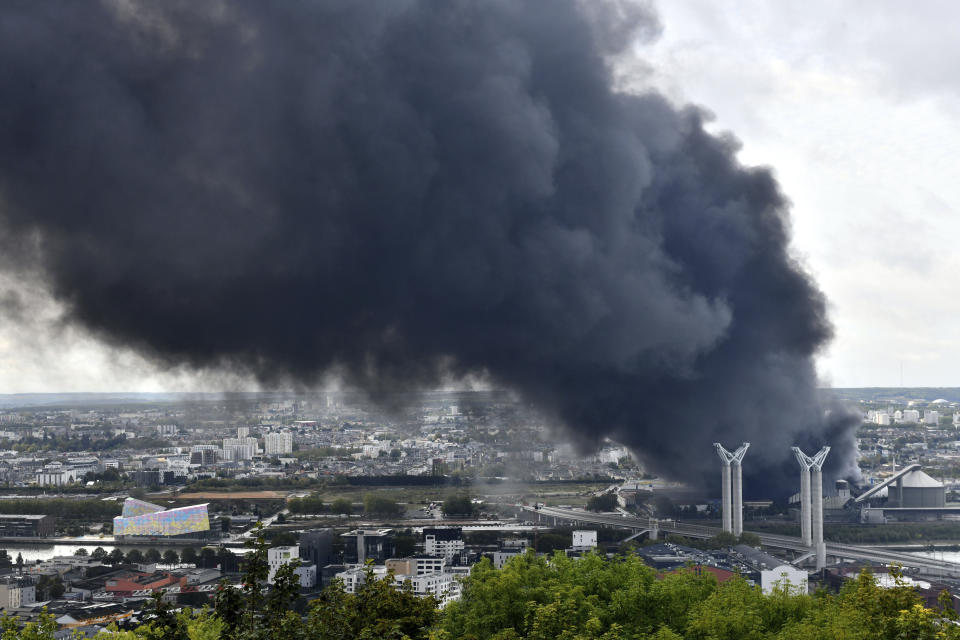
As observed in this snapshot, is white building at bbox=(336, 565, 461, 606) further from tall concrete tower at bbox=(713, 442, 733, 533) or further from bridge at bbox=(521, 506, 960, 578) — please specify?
tall concrete tower at bbox=(713, 442, 733, 533)

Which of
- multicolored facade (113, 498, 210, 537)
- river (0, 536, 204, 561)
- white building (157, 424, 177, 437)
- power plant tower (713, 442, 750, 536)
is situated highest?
white building (157, 424, 177, 437)

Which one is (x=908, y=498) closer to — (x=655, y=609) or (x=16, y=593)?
(x=16, y=593)

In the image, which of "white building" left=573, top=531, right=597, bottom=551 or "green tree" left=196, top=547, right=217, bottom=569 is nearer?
"green tree" left=196, top=547, right=217, bottom=569

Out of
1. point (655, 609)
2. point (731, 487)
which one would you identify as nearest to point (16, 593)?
point (655, 609)

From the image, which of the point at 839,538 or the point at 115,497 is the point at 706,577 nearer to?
the point at 839,538

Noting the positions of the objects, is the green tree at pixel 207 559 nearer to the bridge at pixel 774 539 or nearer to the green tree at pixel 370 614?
the bridge at pixel 774 539

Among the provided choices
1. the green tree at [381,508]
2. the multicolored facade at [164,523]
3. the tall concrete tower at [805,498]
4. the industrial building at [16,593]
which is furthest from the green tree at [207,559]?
the tall concrete tower at [805,498]

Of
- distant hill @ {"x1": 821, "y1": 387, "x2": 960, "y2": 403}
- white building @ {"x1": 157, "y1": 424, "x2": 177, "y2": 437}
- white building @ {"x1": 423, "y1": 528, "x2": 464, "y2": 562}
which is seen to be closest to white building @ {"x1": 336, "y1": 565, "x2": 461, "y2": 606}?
white building @ {"x1": 423, "y1": 528, "x2": 464, "y2": 562}

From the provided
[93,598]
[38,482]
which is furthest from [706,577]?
[38,482]
